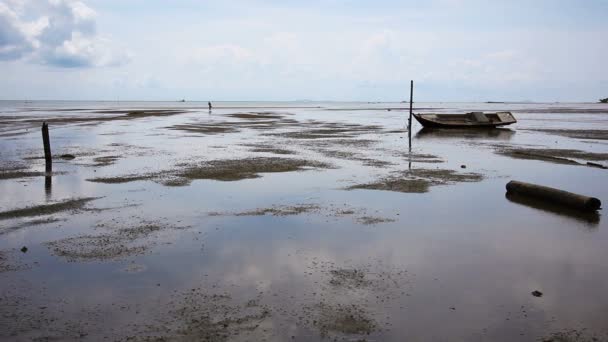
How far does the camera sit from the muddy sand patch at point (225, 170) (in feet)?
52.3

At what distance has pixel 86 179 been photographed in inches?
624

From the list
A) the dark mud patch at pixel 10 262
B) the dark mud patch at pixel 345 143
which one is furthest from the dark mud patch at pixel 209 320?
the dark mud patch at pixel 345 143

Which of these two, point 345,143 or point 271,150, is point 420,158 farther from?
point 271,150

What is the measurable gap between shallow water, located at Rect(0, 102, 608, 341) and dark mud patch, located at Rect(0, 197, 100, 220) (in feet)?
1.12

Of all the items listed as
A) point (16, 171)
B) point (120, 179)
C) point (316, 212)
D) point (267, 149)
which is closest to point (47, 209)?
point (120, 179)

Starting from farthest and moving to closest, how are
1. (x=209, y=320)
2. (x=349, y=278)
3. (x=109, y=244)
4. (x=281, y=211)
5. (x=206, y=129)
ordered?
1. (x=206, y=129)
2. (x=281, y=211)
3. (x=109, y=244)
4. (x=349, y=278)
5. (x=209, y=320)

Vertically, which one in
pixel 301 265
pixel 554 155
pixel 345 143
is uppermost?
pixel 345 143

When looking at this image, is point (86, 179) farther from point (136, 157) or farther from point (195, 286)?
point (195, 286)

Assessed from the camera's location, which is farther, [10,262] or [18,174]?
[18,174]

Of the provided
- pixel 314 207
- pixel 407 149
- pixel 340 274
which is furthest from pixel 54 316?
pixel 407 149

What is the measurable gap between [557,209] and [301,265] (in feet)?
25.8

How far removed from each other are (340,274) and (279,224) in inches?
127

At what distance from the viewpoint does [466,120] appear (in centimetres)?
4403

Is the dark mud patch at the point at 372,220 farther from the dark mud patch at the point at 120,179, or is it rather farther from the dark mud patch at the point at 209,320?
the dark mud patch at the point at 120,179
